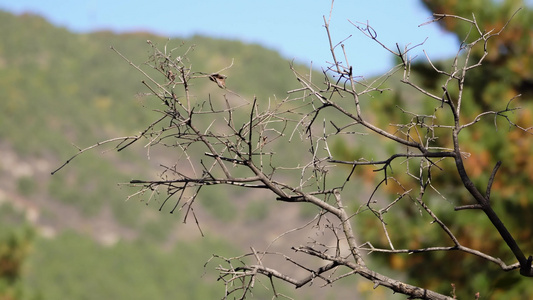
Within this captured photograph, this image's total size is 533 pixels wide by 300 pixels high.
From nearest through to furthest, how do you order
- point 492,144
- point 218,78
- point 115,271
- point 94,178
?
point 218,78 → point 492,144 → point 115,271 → point 94,178

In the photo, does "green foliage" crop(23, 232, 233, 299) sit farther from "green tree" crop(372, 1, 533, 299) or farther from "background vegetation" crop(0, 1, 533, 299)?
"green tree" crop(372, 1, 533, 299)

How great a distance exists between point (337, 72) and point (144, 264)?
45598 mm

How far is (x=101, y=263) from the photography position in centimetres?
4344

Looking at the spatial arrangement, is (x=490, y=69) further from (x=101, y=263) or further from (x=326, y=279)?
(x=101, y=263)

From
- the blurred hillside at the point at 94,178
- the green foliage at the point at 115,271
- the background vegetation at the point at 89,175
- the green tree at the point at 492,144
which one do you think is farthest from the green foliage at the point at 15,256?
the green foliage at the point at 115,271

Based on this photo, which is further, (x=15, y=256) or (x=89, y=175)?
(x=89, y=175)

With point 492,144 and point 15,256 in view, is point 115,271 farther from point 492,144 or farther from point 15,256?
point 492,144

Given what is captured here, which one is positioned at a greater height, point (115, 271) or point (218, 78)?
point (115, 271)

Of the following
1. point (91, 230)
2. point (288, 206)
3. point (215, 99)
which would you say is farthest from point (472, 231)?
→ point (215, 99)

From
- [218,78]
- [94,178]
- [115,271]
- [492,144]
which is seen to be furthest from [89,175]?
[218,78]

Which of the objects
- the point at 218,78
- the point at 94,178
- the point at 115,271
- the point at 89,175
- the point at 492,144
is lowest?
the point at 218,78

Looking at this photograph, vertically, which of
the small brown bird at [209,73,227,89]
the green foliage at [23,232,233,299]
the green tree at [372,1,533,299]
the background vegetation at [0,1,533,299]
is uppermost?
the background vegetation at [0,1,533,299]

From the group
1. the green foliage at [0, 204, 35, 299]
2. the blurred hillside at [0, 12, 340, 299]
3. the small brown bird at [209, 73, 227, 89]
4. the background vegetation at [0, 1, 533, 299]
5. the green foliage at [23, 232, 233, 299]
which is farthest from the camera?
the blurred hillside at [0, 12, 340, 299]

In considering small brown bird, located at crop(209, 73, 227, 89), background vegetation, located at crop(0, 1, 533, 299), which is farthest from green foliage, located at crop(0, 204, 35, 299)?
small brown bird, located at crop(209, 73, 227, 89)
